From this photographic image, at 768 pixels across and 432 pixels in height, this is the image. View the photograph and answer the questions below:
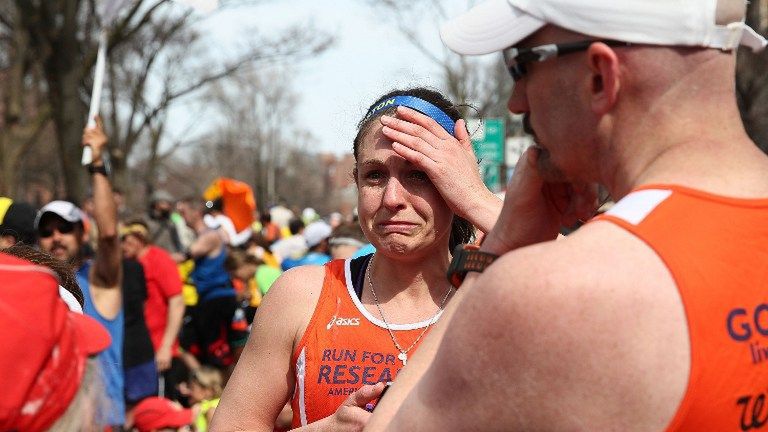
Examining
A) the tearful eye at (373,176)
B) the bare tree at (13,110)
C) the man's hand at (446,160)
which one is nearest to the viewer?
the man's hand at (446,160)

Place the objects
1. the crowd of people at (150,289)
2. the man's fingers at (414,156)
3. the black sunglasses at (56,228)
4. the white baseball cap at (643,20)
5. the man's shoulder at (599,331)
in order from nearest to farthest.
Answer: the man's shoulder at (599,331) → the white baseball cap at (643,20) → the man's fingers at (414,156) → the crowd of people at (150,289) → the black sunglasses at (56,228)

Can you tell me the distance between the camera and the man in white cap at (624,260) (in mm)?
1688

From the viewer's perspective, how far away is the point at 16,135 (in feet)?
67.7

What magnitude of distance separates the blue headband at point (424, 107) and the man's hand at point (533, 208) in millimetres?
1265

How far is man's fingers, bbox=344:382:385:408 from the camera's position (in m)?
2.64

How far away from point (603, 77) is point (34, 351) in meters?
1.05

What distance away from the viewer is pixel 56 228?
23.5 feet

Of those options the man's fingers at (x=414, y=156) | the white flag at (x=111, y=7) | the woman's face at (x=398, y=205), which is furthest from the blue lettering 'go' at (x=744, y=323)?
the white flag at (x=111, y=7)

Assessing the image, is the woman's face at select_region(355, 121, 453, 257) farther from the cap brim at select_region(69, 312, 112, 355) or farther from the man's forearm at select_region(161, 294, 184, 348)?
the man's forearm at select_region(161, 294, 184, 348)

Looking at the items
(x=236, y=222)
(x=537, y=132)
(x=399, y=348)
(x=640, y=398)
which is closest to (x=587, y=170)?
(x=537, y=132)

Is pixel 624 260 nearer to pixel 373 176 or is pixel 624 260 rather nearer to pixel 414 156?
pixel 414 156

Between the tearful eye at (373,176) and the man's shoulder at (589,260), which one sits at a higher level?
the man's shoulder at (589,260)

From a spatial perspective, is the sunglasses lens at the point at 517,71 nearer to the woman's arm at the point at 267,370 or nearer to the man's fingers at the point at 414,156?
the man's fingers at the point at 414,156

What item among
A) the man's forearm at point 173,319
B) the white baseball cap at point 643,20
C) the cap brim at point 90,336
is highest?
the white baseball cap at point 643,20
